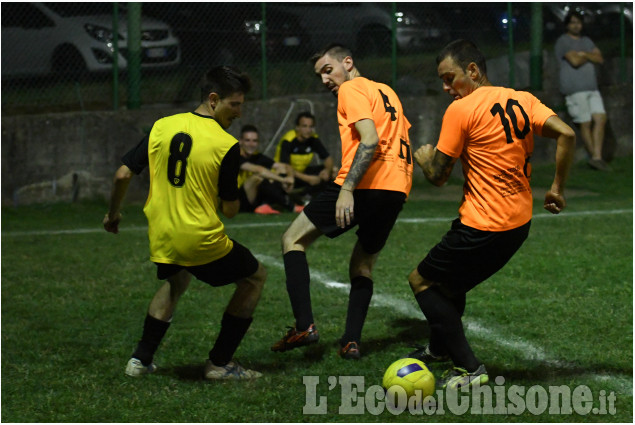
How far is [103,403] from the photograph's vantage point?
17.5 ft

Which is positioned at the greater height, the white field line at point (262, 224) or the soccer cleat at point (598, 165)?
the white field line at point (262, 224)

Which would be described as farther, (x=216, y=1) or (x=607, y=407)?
(x=216, y=1)

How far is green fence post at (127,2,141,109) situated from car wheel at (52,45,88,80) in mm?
642

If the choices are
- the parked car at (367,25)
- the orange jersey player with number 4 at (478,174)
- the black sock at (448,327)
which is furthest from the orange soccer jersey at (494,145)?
the parked car at (367,25)

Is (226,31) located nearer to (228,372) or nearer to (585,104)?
(585,104)

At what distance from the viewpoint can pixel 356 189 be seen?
243 inches

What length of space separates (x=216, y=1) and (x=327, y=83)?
895 cm

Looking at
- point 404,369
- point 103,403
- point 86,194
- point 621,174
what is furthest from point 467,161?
point 621,174

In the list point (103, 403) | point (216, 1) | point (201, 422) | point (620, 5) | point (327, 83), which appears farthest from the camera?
point (620, 5)

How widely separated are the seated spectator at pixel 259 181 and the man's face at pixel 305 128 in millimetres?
526

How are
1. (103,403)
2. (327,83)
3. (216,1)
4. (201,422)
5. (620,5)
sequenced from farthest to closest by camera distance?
(620,5)
(216,1)
(327,83)
(103,403)
(201,422)

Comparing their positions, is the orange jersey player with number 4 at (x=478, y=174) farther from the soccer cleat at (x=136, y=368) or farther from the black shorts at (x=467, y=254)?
the soccer cleat at (x=136, y=368)

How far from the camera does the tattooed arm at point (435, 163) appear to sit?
17.3 feet

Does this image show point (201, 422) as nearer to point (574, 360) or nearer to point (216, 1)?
point (574, 360)
